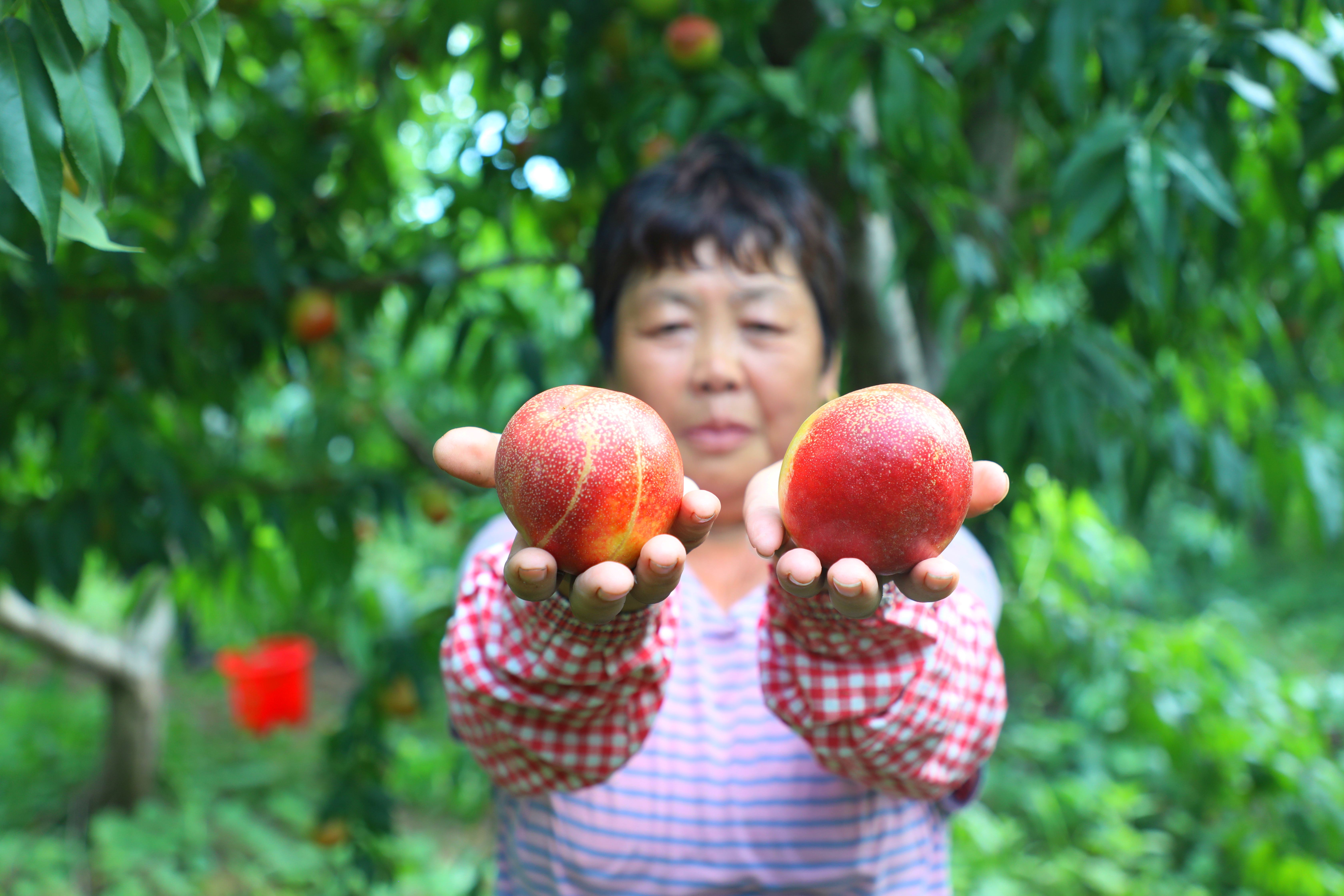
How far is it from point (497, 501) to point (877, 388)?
2033 mm

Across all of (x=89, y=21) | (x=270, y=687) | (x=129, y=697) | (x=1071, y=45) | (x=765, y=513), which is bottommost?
(x=270, y=687)

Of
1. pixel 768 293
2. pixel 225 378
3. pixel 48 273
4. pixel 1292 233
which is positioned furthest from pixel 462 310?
pixel 1292 233

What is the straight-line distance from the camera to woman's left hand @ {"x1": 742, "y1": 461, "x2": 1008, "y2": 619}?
0.82 meters

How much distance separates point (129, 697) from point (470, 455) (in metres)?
4.15

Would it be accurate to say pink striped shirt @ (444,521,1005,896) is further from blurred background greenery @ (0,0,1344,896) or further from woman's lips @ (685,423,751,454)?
blurred background greenery @ (0,0,1344,896)

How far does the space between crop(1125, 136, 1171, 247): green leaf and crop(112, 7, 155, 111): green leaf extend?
122 centimetres

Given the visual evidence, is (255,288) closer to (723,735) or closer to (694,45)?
(694,45)

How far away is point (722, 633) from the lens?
142 cm

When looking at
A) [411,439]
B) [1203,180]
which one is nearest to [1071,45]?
[1203,180]

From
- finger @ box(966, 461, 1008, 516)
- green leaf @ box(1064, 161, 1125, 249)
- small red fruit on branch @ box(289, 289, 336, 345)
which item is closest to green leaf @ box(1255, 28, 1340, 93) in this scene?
green leaf @ box(1064, 161, 1125, 249)

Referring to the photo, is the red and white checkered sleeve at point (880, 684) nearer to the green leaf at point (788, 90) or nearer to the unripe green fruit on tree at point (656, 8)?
the green leaf at point (788, 90)

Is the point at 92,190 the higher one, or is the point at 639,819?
the point at 92,190

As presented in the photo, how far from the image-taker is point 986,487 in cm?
95

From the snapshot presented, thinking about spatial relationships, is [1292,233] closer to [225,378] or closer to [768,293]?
[768,293]
